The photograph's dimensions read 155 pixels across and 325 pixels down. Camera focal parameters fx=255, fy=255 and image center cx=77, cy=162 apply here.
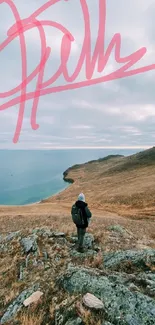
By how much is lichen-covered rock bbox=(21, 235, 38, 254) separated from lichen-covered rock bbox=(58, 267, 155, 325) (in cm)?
391

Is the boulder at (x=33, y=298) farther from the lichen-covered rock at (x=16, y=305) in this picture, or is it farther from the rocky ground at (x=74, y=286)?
the lichen-covered rock at (x=16, y=305)

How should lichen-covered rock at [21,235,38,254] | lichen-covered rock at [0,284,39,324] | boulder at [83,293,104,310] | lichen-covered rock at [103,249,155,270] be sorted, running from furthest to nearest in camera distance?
lichen-covered rock at [21,235,38,254]
lichen-covered rock at [103,249,155,270]
lichen-covered rock at [0,284,39,324]
boulder at [83,293,104,310]

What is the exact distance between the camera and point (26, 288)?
9.05m

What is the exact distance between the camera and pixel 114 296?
292 inches

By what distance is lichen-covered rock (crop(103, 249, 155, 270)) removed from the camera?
10.0 metres

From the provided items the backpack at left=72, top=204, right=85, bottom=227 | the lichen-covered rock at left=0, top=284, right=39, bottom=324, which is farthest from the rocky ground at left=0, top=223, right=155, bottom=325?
the backpack at left=72, top=204, right=85, bottom=227

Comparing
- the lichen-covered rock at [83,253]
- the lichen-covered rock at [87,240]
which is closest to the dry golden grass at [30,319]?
the lichen-covered rock at [83,253]

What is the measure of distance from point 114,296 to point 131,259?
3135 mm

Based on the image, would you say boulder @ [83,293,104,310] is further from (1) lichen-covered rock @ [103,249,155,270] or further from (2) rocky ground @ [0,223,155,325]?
(1) lichen-covered rock @ [103,249,155,270]

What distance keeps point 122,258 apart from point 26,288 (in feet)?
13.0

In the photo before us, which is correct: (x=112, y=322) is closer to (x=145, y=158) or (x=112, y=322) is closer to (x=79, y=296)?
(x=79, y=296)

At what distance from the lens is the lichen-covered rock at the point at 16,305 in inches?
292

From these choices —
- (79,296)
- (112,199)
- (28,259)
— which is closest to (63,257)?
(28,259)

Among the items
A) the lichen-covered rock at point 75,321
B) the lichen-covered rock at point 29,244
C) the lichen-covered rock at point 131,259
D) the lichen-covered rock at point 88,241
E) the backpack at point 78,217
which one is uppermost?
the backpack at point 78,217
